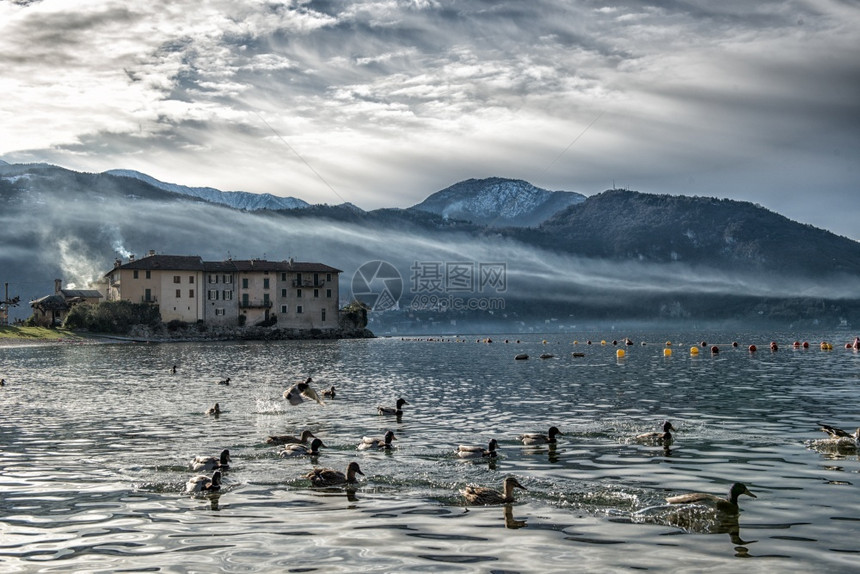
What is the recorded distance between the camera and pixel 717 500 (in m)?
15.9

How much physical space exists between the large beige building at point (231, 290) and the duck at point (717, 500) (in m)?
139

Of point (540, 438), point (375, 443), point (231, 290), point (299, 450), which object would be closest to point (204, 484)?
point (299, 450)

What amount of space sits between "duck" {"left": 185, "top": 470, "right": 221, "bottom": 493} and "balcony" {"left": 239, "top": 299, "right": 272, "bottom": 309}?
136 metres

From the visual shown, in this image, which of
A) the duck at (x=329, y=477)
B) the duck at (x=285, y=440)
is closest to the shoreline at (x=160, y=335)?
the duck at (x=285, y=440)

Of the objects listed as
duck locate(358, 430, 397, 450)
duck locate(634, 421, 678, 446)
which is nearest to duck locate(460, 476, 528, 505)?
duck locate(358, 430, 397, 450)

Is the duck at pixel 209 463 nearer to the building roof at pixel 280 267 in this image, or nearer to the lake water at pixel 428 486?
the lake water at pixel 428 486

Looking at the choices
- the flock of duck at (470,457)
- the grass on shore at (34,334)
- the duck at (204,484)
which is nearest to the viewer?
the flock of duck at (470,457)

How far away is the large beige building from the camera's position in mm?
145500

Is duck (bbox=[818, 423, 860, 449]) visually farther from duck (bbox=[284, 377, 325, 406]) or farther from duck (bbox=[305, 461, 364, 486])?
duck (bbox=[284, 377, 325, 406])

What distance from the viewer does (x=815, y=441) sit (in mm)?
24250

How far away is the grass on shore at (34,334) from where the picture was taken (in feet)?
385

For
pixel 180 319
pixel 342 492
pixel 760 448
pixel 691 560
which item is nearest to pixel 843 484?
pixel 760 448

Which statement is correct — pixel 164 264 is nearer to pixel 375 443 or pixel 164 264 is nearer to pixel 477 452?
pixel 375 443

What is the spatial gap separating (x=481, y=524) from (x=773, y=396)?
2918 centimetres
